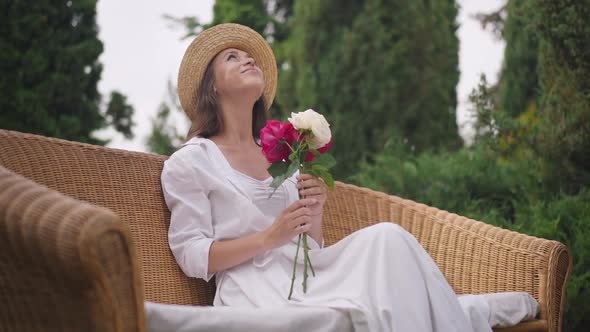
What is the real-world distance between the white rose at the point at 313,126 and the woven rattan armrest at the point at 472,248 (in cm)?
82

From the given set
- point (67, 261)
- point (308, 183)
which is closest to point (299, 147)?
point (308, 183)

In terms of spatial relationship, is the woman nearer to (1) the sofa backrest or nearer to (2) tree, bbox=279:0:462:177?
(1) the sofa backrest

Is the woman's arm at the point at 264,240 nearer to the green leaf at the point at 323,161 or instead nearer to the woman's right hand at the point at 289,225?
the woman's right hand at the point at 289,225

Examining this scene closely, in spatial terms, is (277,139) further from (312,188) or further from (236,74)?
(236,74)

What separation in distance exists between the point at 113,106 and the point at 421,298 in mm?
4068

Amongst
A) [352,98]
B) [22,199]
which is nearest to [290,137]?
[22,199]

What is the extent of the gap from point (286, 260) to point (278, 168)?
38 cm

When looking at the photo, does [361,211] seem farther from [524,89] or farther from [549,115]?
[524,89]

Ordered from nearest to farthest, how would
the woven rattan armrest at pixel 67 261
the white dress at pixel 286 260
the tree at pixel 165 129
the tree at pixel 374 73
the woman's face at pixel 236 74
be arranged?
1. the woven rattan armrest at pixel 67 261
2. the white dress at pixel 286 260
3. the woman's face at pixel 236 74
4. the tree at pixel 374 73
5. the tree at pixel 165 129

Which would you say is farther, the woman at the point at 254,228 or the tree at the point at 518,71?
the tree at the point at 518,71

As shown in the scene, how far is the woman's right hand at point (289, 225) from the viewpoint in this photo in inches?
99.2

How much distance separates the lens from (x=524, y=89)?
643 cm

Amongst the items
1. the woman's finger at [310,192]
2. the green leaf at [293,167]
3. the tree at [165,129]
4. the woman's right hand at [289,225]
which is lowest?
the tree at [165,129]

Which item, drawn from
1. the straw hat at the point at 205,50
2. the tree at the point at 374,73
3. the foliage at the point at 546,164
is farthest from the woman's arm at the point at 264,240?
the tree at the point at 374,73
